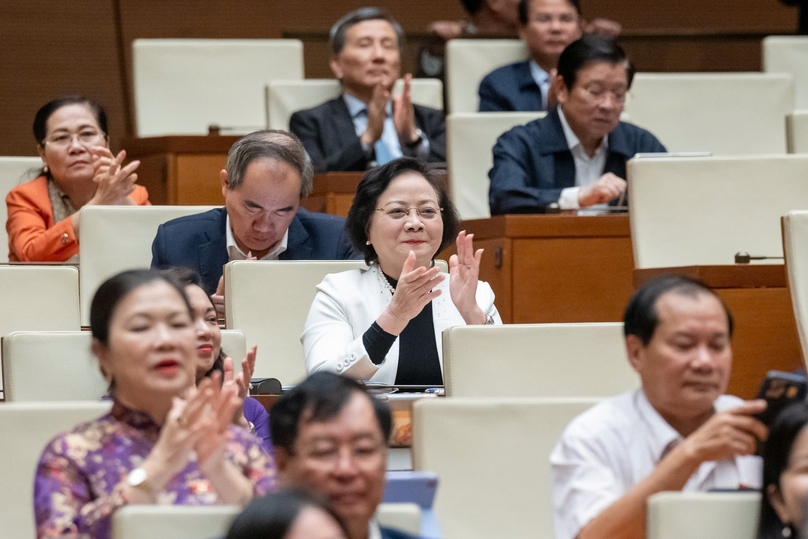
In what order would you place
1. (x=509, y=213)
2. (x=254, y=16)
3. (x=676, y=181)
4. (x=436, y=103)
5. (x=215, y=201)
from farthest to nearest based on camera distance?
1. (x=254, y=16)
2. (x=436, y=103)
3. (x=215, y=201)
4. (x=509, y=213)
5. (x=676, y=181)

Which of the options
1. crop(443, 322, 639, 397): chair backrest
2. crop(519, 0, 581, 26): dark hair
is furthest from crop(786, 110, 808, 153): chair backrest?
crop(443, 322, 639, 397): chair backrest

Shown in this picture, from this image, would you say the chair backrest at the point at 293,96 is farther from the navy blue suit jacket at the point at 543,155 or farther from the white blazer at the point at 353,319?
the white blazer at the point at 353,319

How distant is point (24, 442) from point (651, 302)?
31.7 inches

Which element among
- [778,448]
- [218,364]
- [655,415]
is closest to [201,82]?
[218,364]

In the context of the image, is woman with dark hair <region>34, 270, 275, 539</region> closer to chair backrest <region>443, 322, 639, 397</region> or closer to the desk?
chair backrest <region>443, 322, 639, 397</region>

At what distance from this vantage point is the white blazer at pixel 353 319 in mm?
2199

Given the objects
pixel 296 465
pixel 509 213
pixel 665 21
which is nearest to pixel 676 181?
pixel 509 213

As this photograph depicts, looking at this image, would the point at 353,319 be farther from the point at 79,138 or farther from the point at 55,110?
the point at 55,110

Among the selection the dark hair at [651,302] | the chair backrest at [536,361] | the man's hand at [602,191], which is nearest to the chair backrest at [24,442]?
the chair backrest at [536,361]

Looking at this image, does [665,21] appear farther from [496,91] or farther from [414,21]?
[496,91]

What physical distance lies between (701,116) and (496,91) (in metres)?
0.59

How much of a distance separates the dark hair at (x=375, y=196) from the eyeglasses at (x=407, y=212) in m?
0.04

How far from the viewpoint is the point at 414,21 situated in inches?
193

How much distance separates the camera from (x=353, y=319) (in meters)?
2.33
